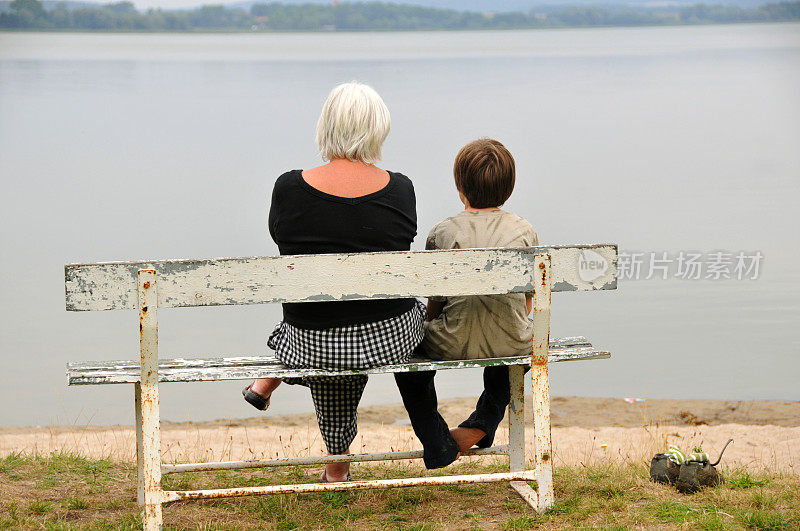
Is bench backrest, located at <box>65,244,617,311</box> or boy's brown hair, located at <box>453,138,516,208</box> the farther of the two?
boy's brown hair, located at <box>453,138,516,208</box>

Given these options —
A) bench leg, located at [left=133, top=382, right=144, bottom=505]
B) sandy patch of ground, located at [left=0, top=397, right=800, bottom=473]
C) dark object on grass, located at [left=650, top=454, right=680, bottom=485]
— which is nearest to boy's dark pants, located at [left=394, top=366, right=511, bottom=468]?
dark object on grass, located at [left=650, top=454, right=680, bottom=485]

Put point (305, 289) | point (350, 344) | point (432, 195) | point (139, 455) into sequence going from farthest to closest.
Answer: point (432, 195) → point (139, 455) → point (350, 344) → point (305, 289)

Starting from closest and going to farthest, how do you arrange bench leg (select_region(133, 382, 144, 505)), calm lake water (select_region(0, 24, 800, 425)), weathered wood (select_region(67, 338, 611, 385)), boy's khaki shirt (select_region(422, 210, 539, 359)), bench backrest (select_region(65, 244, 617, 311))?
1. bench backrest (select_region(65, 244, 617, 311))
2. weathered wood (select_region(67, 338, 611, 385))
3. boy's khaki shirt (select_region(422, 210, 539, 359))
4. bench leg (select_region(133, 382, 144, 505))
5. calm lake water (select_region(0, 24, 800, 425))

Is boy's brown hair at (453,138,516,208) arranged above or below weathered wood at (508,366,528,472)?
above

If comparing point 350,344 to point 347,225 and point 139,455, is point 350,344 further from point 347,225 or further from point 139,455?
point 139,455

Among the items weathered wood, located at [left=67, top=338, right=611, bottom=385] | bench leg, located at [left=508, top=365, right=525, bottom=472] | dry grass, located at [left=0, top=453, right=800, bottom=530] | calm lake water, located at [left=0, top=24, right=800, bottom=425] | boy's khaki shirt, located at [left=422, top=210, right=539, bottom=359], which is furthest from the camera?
calm lake water, located at [left=0, top=24, right=800, bottom=425]

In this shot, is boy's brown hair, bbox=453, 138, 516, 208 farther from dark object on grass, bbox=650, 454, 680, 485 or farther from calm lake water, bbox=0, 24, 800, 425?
calm lake water, bbox=0, 24, 800, 425

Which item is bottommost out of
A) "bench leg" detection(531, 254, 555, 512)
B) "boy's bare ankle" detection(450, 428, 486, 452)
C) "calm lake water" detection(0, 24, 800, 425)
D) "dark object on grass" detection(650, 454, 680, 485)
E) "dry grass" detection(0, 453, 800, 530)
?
"calm lake water" detection(0, 24, 800, 425)

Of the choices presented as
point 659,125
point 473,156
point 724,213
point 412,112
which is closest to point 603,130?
point 659,125

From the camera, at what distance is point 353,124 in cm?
442

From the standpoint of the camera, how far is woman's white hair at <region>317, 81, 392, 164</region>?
442cm

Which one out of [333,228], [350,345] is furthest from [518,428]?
[333,228]

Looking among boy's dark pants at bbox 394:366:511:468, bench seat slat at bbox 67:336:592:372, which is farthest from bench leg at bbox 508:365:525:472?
bench seat slat at bbox 67:336:592:372

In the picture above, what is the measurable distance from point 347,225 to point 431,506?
1.22m
